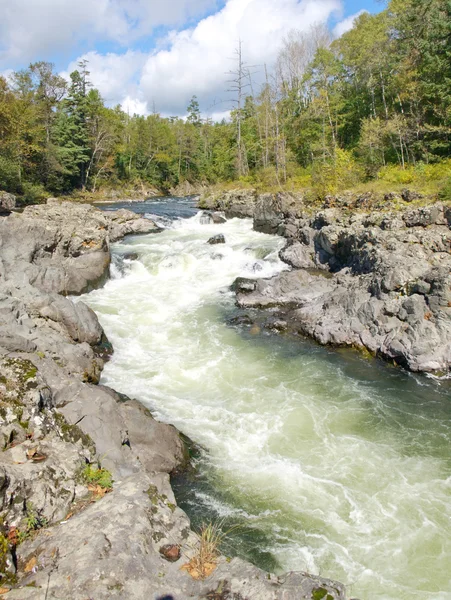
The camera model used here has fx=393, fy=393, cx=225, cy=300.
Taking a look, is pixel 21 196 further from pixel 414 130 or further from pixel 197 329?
pixel 414 130

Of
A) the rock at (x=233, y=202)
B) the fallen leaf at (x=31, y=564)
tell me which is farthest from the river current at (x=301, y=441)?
the rock at (x=233, y=202)

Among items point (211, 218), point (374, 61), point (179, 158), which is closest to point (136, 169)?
point (179, 158)

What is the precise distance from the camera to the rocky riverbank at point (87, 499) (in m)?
4.39

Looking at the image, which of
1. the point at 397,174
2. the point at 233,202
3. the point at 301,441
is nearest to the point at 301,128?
the point at 233,202

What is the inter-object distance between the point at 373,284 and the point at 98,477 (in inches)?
513

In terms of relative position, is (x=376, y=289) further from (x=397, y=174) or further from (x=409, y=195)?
(x=397, y=174)

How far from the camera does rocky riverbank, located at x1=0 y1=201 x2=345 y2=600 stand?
4.39 metres

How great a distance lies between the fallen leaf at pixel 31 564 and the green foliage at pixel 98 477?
1487mm

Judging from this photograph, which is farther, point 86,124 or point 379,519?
point 86,124

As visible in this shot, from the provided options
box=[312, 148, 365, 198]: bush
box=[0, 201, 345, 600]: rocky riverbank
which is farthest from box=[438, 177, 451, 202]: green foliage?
box=[0, 201, 345, 600]: rocky riverbank

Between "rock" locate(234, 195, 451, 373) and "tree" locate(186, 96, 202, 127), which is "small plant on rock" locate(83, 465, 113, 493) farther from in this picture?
"tree" locate(186, 96, 202, 127)

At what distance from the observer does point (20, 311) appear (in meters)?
12.2

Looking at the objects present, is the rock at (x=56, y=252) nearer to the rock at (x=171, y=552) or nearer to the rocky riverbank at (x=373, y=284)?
the rocky riverbank at (x=373, y=284)

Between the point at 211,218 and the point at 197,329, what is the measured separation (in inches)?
787
